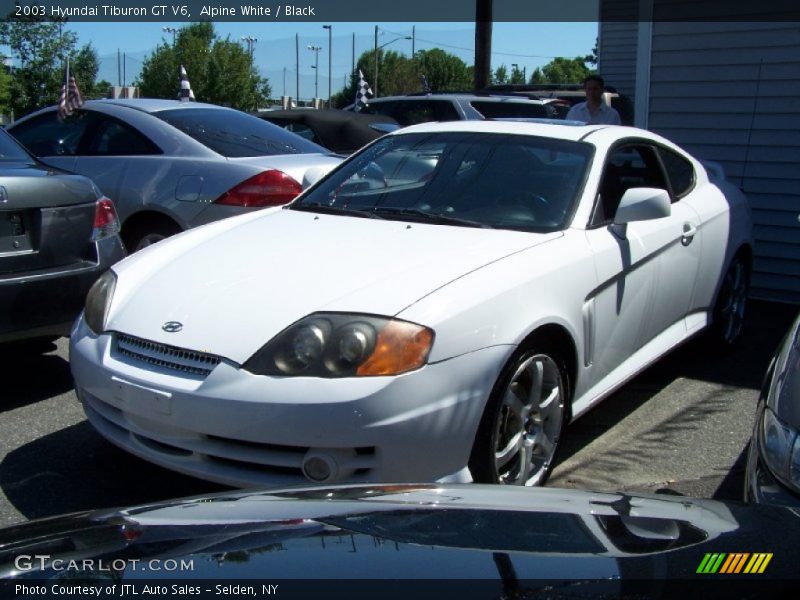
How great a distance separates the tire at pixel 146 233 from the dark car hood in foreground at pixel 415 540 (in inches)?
180

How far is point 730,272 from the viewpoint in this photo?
18.9ft

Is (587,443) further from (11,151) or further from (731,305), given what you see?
(11,151)

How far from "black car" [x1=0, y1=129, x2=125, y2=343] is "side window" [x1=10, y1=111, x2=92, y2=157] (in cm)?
219

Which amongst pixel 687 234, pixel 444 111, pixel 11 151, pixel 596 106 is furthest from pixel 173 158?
pixel 444 111

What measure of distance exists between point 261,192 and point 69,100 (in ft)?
10.3

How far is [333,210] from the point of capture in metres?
4.53

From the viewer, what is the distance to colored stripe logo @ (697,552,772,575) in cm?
163

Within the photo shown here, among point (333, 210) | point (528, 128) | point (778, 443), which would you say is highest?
point (528, 128)

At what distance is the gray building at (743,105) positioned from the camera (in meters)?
7.54

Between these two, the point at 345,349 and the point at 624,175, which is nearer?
the point at 345,349

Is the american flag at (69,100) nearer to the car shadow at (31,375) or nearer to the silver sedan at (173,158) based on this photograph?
the silver sedan at (173,158)

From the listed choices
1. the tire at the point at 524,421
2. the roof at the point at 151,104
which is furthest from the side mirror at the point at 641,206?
the roof at the point at 151,104

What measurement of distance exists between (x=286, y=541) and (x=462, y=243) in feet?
7.37

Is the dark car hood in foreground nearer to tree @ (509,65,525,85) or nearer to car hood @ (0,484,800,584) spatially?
car hood @ (0,484,800,584)
